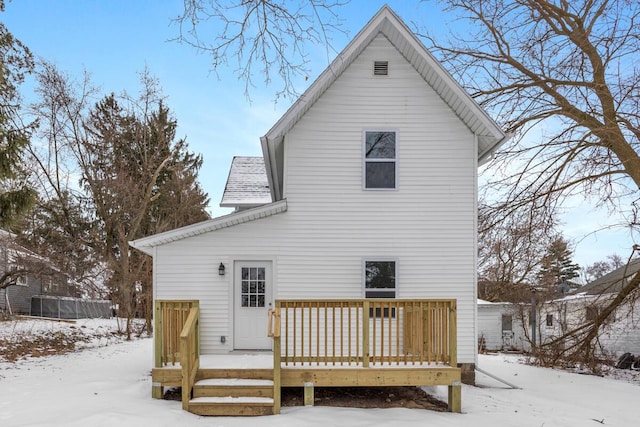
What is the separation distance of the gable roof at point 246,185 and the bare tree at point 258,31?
7.70 metres

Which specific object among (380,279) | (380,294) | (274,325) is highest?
(380,279)

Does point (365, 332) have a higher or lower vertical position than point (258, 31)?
lower

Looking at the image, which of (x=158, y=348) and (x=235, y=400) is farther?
(x=158, y=348)

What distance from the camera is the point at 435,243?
9359 millimetres

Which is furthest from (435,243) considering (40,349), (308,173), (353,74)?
(40,349)

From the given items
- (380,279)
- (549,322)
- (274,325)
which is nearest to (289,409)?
(274,325)

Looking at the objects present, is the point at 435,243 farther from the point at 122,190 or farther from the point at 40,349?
the point at 122,190

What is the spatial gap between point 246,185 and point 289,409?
7564mm

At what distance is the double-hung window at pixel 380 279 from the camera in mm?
9250

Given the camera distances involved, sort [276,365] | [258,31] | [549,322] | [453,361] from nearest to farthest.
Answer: [258,31]
[276,365]
[453,361]
[549,322]

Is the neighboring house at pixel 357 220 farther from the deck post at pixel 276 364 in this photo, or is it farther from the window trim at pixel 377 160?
the deck post at pixel 276 364

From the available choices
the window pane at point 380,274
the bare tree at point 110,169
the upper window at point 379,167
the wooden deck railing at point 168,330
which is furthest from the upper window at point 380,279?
the bare tree at point 110,169

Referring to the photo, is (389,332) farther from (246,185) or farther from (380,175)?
(246,185)

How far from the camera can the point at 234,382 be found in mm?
7355
